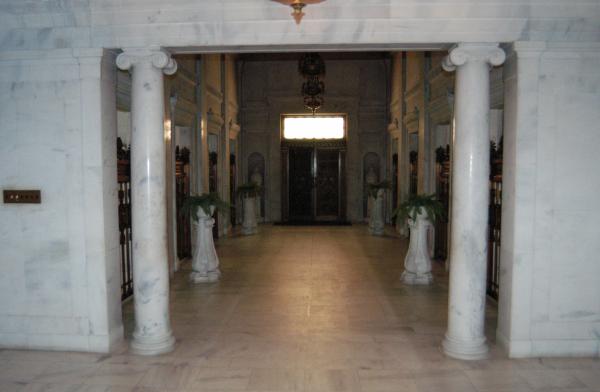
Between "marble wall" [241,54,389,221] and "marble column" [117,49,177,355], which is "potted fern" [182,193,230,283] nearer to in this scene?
"marble column" [117,49,177,355]

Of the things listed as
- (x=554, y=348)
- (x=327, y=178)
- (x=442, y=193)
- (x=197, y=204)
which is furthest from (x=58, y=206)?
(x=327, y=178)

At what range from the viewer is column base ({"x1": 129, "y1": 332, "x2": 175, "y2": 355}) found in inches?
207

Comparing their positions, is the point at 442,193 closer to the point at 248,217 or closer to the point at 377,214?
the point at 377,214

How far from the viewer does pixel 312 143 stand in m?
17.9

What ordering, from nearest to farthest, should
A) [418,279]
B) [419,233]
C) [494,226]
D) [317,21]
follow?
[317,21]
[494,226]
[418,279]
[419,233]

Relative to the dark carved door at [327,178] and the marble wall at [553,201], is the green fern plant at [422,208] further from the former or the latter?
the dark carved door at [327,178]

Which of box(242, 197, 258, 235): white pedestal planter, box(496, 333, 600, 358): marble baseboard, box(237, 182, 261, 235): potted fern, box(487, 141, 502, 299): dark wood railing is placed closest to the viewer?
box(496, 333, 600, 358): marble baseboard

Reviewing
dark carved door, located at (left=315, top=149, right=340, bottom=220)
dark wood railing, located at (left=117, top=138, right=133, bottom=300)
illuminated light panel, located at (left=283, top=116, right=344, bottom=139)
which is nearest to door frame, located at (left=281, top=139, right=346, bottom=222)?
dark carved door, located at (left=315, top=149, right=340, bottom=220)

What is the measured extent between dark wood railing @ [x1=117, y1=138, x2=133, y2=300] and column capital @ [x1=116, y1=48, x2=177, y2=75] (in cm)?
174

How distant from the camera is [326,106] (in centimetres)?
1773

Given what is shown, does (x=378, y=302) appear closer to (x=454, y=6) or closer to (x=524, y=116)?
(x=524, y=116)

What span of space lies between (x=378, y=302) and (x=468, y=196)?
2654 millimetres

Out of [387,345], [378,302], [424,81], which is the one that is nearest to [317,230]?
[424,81]

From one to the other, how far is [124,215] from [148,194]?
2094mm
